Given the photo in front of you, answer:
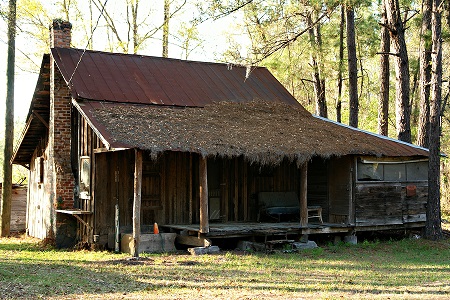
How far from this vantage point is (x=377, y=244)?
1684 cm

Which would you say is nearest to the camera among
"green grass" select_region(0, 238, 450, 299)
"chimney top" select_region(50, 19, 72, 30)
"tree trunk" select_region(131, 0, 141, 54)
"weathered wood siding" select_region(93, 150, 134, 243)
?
"green grass" select_region(0, 238, 450, 299)

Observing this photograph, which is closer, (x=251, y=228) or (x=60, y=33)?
(x=251, y=228)

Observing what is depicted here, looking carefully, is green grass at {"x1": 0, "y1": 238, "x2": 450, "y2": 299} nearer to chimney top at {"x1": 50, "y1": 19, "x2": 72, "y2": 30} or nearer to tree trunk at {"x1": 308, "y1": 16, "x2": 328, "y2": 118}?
chimney top at {"x1": 50, "y1": 19, "x2": 72, "y2": 30}

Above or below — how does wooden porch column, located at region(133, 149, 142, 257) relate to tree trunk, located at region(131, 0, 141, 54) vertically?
below

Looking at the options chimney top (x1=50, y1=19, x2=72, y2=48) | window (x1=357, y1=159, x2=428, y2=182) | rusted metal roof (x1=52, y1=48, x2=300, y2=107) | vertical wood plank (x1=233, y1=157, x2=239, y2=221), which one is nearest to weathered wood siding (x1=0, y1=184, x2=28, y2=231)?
rusted metal roof (x1=52, y1=48, x2=300, y2=107)

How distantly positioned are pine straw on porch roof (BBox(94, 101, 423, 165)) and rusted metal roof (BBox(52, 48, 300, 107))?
508 mm

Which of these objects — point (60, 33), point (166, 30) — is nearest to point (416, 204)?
point (60, 33)

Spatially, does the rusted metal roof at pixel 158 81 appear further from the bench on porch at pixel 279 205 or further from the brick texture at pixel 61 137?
the bench on porch at pixel 279 205

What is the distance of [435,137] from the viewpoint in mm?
17156

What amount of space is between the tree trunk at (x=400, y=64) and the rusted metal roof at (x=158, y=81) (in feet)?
11.3

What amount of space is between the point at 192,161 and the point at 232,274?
18.2ft

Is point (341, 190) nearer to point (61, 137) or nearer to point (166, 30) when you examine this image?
point (61, 137)

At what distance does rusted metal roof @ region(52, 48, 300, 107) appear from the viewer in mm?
16438

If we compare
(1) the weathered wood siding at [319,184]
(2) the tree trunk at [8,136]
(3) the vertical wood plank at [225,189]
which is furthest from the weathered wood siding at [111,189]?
(1) the weathered wood siding at [319,184]
